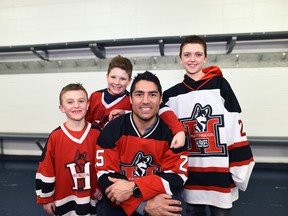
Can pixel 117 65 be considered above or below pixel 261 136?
above

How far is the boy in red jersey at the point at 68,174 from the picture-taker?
1156mm

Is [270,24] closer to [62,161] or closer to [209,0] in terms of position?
[209,0]

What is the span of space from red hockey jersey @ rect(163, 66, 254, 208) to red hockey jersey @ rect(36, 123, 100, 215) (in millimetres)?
601

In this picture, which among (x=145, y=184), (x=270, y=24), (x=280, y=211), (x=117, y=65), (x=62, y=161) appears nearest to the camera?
(x=145, y=184)

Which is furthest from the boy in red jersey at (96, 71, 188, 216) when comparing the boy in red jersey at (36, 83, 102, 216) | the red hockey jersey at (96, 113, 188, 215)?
the boy in red jersey at (36, 83, 102, 216)

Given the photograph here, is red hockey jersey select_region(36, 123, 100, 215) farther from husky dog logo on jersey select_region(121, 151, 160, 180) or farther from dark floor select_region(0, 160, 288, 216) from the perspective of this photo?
dark floor select_region(0, 160, 288, 216)

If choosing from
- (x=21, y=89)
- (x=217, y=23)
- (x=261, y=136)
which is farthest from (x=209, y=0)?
(x=21, y=89)

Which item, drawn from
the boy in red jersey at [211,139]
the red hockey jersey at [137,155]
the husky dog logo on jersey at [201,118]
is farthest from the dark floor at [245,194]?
the red hockey jersey at [137,155]

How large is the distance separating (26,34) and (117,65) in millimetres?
2550

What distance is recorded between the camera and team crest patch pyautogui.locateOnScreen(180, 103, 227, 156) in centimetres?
120

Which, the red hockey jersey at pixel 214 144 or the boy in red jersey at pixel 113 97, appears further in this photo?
the boy in red jersey at pixel 113 97

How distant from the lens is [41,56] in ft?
10.0

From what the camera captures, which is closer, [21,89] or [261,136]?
[261,136]

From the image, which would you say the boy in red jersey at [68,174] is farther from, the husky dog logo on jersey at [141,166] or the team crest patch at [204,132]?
the team crest patch at [204,132]
